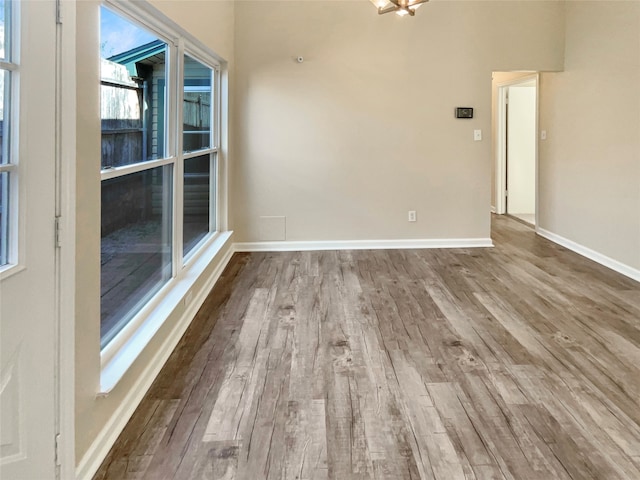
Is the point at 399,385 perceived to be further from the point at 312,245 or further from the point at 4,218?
the point at 312,245

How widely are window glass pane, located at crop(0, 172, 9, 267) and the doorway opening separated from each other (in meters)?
7.30

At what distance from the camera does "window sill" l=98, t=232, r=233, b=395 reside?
2.11 meters

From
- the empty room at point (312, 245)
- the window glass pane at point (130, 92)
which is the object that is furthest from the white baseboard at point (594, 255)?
the window glass pane at point (130, 92)

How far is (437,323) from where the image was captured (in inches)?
134

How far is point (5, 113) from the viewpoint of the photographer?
54.2 inches

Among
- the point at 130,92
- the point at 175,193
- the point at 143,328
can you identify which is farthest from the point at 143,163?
the point at 143,328

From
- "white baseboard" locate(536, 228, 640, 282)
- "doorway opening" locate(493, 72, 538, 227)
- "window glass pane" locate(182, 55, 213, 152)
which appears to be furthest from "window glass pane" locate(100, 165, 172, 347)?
"doorway opening" locate(493, 72, 538, 227)

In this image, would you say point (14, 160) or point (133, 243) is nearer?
point (14, 160)

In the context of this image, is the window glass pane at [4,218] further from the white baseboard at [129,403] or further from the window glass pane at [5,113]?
the white baseboard at [129,403]

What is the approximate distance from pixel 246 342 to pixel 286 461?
4.04ft

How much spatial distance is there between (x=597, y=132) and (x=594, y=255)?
1.24 metres

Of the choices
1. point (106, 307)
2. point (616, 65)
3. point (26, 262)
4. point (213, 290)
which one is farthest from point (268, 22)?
point (26, 262)

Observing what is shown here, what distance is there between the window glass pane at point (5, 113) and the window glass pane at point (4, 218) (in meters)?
0.05

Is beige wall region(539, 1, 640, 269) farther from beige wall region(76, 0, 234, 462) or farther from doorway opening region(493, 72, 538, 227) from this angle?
beige wall region(76, 0, 234, 462)
